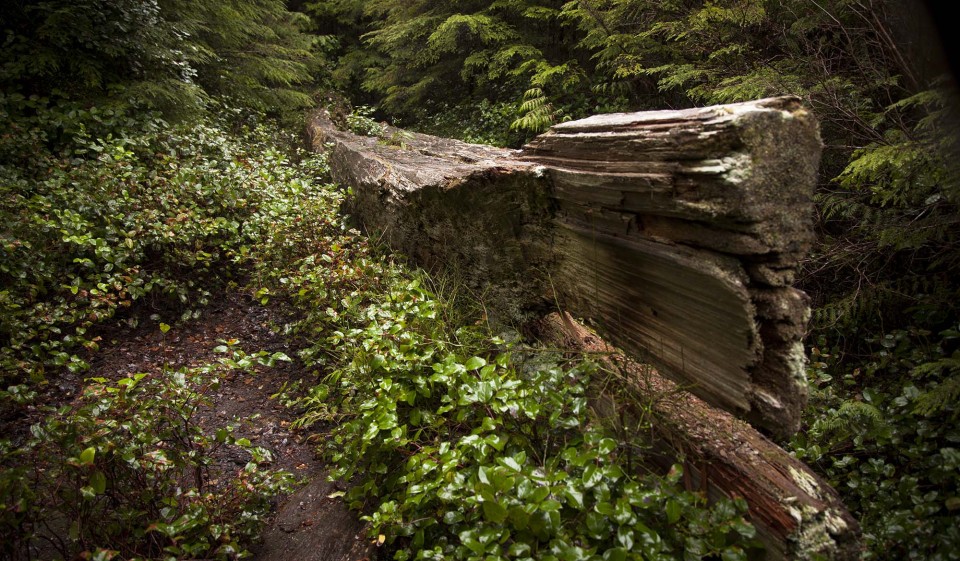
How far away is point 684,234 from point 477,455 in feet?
4.78

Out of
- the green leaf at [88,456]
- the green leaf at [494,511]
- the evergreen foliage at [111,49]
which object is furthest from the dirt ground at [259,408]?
the evergreen foliage at [111,49]

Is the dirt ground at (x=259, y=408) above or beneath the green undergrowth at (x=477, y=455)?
beneath

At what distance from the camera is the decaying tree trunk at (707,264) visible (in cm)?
200

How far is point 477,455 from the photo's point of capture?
225 centimetres

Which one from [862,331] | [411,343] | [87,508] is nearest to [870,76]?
[862,331]

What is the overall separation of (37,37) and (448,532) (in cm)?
747

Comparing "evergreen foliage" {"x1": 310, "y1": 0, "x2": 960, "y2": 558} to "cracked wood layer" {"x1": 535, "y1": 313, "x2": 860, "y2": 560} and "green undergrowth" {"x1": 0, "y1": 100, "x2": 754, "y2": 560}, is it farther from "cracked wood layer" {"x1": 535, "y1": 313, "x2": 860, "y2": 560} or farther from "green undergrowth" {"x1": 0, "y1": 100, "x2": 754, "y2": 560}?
"green undergrowth" {"x1": 0, "y1": 100, "x2": 754, "y2": 560}

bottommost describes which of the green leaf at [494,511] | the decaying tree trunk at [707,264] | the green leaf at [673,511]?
the green leaf at [494,511]

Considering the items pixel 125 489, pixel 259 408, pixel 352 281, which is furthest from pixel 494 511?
pixel 352 281

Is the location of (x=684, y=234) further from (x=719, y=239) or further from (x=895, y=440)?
(x=895, y=440)

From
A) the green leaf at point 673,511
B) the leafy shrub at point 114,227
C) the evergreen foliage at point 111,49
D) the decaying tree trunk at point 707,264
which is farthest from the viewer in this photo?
the evergreen foliage at point 111,49

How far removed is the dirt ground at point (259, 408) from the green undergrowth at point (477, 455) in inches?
7.8

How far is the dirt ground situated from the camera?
2758 mm

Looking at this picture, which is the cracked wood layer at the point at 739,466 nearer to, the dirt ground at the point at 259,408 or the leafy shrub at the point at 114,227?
the dirt ground at the point at 259,408
